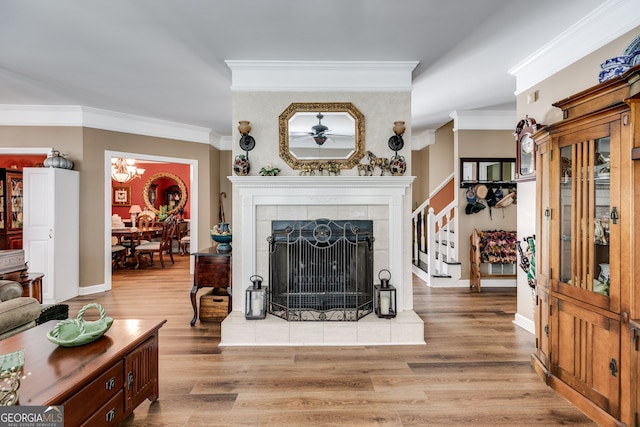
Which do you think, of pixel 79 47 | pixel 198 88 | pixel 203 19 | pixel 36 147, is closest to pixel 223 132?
pixel 198 88

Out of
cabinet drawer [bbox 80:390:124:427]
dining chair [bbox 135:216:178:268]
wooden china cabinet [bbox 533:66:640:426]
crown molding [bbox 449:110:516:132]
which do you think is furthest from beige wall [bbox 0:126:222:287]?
wooden china cabinet [bbox 533:66:640:426]

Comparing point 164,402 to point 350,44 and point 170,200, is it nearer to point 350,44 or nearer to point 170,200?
point 350,44

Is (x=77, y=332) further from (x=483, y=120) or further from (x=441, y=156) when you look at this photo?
(x=441, y=156)

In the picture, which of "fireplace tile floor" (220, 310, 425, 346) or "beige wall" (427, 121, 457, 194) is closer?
"fireplace tile floor" (220, 310, 425, 346)

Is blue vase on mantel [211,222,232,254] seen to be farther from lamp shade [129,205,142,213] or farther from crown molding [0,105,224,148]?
lamp shade [129,205,142,213]

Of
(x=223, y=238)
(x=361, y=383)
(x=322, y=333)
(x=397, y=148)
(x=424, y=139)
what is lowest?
(x=361, y=383)

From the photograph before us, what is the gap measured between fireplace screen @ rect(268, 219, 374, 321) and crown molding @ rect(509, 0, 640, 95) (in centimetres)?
222

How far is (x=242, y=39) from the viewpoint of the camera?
2.77 meters

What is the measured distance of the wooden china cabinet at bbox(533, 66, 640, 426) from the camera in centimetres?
176

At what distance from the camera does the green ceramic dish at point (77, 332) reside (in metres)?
1.72

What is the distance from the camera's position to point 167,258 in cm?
806

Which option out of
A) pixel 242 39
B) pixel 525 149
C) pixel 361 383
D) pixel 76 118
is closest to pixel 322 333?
pixel 361 383

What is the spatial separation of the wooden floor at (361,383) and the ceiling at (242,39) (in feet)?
8.89

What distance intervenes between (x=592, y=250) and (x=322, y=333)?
7.00 feet
